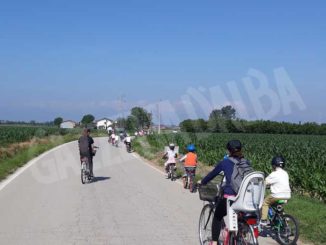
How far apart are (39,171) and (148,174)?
4657 millimetres

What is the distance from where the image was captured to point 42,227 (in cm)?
895

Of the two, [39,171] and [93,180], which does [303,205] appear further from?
[39,171]

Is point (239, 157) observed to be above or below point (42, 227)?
above

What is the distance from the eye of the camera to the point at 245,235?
20.1 ft

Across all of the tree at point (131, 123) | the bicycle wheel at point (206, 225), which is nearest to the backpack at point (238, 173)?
the bicycle wheel at point (206, 225)

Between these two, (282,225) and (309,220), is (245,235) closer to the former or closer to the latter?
(282,225)

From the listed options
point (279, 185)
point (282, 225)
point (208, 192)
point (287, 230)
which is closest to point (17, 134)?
point (279, 185)

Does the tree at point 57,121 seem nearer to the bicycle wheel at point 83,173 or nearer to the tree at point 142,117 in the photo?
the tree at point 142,117

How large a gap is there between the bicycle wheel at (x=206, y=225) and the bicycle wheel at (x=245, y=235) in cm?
94

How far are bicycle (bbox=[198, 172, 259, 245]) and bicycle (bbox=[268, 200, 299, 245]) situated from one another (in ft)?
4.53

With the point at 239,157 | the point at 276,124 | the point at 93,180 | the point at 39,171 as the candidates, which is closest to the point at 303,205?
the point at 239,157

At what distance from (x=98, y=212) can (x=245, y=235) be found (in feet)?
16.9

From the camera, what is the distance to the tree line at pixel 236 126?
73469mm

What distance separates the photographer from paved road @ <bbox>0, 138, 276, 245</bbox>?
8.22 m
